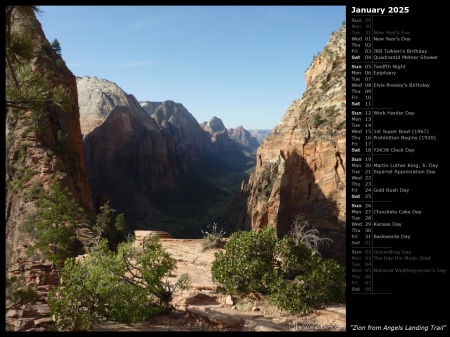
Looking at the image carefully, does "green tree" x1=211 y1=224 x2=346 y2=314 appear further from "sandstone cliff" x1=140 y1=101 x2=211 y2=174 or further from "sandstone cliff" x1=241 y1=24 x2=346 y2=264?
"sandstone cliff" x1=140 y1=101 x2=211 y2=174

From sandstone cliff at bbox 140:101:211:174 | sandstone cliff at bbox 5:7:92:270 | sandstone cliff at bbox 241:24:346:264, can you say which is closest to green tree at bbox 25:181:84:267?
sandstone cliff at bbox 5:7:92:270

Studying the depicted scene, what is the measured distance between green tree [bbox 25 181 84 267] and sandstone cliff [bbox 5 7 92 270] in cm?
267

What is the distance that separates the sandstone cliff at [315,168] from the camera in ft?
146

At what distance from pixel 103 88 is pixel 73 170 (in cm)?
10242

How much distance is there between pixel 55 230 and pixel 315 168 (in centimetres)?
3561

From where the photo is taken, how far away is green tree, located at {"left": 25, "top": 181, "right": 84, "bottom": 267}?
21312mm

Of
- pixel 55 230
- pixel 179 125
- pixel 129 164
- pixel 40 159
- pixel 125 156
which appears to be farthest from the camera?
pixel 179 125

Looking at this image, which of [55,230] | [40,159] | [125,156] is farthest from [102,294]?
[125,156]

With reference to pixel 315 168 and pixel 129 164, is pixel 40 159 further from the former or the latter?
pixel 129 164

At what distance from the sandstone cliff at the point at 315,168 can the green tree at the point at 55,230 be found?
3111 centimetres

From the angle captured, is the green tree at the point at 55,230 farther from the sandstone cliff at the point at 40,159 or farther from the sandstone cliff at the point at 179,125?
the sandstone cliff at the point at 179,125

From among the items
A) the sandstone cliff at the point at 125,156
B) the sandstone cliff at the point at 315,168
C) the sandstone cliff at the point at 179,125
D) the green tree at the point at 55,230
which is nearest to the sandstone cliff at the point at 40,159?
the green tree at the point at 55,230

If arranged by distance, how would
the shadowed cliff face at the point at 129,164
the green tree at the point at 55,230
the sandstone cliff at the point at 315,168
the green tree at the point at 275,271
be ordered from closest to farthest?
1. the green tree at the point at 275,271
2. the green tree at the point at 55,230
3. the sandstone cliff at the point at 315,168
4. the shadowed cliff face at the point at 129,164

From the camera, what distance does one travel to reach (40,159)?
32062mm
